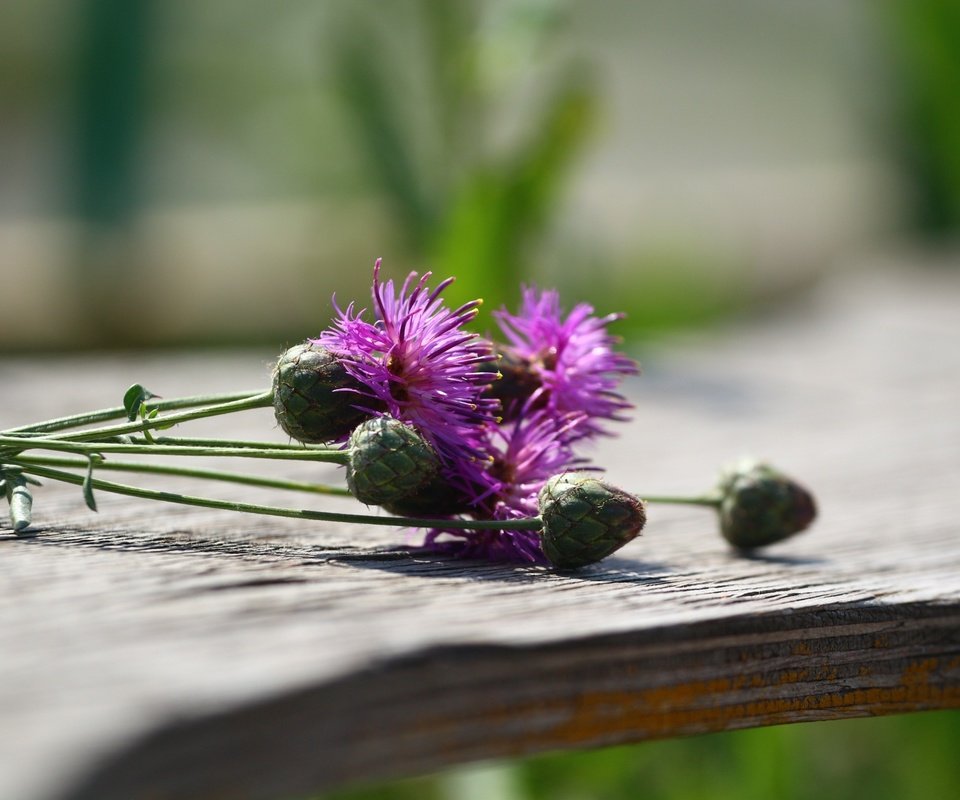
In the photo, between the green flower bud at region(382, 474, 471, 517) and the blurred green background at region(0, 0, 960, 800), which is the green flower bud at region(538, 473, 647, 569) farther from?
the blurred green background at region(0, 0, 960, 800)

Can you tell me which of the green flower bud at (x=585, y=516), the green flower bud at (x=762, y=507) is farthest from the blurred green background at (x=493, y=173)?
the green flower bud at (x=585, y=516)

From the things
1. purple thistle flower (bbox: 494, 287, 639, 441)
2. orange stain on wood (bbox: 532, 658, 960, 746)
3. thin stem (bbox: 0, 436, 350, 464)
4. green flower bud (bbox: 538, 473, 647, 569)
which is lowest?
orange stain on wood (bbox: 532, 658, 960, 746)

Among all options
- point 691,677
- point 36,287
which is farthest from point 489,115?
point 691,677

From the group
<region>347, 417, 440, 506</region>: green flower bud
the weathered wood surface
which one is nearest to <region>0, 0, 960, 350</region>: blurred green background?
the weathered wood surface

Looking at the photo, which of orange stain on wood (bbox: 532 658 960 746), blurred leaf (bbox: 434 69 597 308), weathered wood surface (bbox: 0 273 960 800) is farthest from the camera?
blurred leaf (bbox: 434 69 597 308)

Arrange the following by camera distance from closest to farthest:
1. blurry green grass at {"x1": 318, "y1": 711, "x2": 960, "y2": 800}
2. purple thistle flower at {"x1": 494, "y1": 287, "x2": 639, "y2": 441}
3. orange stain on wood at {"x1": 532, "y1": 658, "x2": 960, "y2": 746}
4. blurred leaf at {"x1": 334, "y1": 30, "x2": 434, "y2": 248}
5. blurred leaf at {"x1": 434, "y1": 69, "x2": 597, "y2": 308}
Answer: orange stain on wood at {"x1": 532, "y1": 658, "x2": 960, "y2": 746}
purple thistle flower at {"x1": 494, "y1": 287, "x2": 639, "y2": 441}
blurry green grass at {"x1": 318, "y1": 711, "x2": 960, "y2": 800}
blurred leaf at {"x1": 434, "y1": 69, "x2": 597, "y2": 308}
blurred leaf at {"x1": 334, "y1": 30, "x2": 434, "y2": 248}

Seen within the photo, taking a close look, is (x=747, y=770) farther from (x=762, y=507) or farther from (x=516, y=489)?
(x=516, y=489)

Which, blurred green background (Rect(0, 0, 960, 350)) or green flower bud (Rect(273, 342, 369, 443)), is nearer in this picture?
green flower bud (Rect(273, 342, 369, 443))
